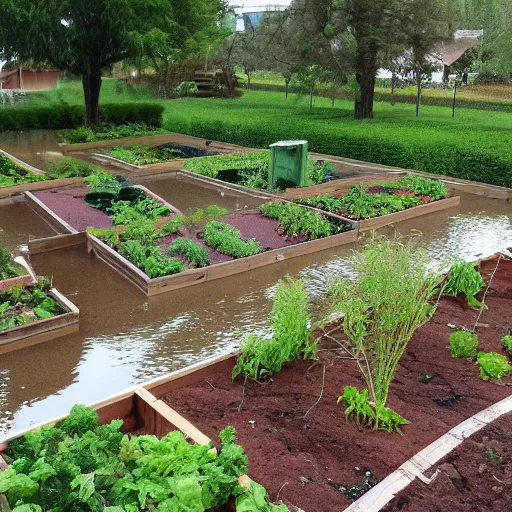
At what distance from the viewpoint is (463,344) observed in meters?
4.83

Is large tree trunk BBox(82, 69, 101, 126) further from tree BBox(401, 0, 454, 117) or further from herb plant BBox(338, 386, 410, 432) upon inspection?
herb plant BBox(338, 386, 410, 432)

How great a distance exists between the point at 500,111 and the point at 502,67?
5.66 feet

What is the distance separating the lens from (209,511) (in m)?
3.05

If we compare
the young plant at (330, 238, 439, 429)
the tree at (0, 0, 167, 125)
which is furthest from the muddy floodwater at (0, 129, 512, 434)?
the tree at (0, 0, 167, 125)

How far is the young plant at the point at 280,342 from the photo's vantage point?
4.42 meters

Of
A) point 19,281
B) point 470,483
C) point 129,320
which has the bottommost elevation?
point 129,320

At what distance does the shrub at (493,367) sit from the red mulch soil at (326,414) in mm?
63

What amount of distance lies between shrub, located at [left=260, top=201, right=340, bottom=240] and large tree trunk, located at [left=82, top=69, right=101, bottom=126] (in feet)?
38.6

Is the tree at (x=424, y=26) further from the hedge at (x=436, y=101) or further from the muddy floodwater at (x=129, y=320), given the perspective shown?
the muddy floodwater at (x=129, y=320)

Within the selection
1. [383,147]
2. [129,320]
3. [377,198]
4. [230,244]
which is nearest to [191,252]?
[230,244]

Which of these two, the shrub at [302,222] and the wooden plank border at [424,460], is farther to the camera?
the shrub at [302,222]

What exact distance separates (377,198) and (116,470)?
7.99 m

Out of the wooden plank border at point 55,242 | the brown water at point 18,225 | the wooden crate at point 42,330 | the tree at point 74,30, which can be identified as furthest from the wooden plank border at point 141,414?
the tree at point 74,30

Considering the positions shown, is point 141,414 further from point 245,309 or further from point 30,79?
point 30,79
